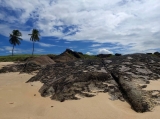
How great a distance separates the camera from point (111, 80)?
20.8ft

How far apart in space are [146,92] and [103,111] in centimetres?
A: 163

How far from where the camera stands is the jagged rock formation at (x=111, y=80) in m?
5.34

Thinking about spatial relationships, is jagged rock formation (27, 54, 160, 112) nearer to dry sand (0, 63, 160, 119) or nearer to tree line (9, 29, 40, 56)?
dry sand (0, 63, 160, 119)

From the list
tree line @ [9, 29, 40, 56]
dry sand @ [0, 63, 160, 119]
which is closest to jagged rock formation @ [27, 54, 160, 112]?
dry sand @ [0, 63, 160, 119]

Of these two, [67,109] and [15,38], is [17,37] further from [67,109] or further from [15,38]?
[67,109]

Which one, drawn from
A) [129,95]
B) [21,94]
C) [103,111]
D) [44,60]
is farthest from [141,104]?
[44,60]

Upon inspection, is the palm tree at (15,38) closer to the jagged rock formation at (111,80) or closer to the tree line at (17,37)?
the tree line at (17,37)

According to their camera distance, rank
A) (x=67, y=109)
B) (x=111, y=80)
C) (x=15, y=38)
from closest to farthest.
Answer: (x=67, y=109), (x=111, y=80), (x=15, y=38)

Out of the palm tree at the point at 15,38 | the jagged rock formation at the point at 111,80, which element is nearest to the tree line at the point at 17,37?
the palm tree at the point at 15,38

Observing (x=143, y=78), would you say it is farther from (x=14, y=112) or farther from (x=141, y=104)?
(x=14, y=112)

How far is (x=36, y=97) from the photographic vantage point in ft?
19.5

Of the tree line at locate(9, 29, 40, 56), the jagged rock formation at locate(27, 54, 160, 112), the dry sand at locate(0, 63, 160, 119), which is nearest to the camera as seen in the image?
the dry sand at locate(0, 63, 160, 119)

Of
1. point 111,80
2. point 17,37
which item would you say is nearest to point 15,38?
point 17,37

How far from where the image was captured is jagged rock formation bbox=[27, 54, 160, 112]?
210 inches
